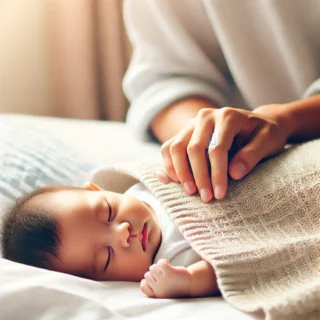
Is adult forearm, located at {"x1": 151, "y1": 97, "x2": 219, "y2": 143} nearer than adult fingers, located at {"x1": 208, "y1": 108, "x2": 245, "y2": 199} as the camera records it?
No

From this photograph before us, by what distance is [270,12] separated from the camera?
92 cm

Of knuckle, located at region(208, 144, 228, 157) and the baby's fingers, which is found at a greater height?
knuckle, located at region(208, 144, 228, 157)

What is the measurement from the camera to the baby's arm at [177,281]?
22.3 inches

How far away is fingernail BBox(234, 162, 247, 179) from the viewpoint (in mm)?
659

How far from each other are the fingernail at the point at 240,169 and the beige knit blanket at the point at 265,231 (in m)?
0.01

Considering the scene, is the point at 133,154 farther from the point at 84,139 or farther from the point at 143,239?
the point at 143,239

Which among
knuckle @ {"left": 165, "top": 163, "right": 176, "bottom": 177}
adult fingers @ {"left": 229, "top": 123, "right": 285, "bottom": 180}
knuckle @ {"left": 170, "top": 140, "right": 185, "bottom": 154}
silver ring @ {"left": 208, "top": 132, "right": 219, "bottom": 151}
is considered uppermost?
silver ring @ {"left": 208, "top": 132, "right": 219, "bottom": 151}

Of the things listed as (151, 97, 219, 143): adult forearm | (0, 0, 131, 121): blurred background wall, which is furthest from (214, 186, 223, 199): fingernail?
(0, 0, 131, 121): blurred background wall

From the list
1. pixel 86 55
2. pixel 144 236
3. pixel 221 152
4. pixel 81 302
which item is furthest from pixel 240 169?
pixel 86 55

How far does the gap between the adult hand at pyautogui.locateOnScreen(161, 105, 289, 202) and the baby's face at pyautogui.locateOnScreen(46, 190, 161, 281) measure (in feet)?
0.28

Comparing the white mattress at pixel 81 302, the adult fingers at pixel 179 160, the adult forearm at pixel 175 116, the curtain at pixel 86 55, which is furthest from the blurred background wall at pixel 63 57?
the white mattress at pixel 81 302

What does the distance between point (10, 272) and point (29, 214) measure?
0.12 metres

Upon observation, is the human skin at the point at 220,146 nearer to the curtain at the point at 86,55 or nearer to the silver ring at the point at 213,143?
the silver ring at the point at 213,143

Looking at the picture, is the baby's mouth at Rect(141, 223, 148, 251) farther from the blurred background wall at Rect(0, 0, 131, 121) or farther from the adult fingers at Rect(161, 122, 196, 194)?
the blurred background wall at Rect(0, 0, 131, 121)
